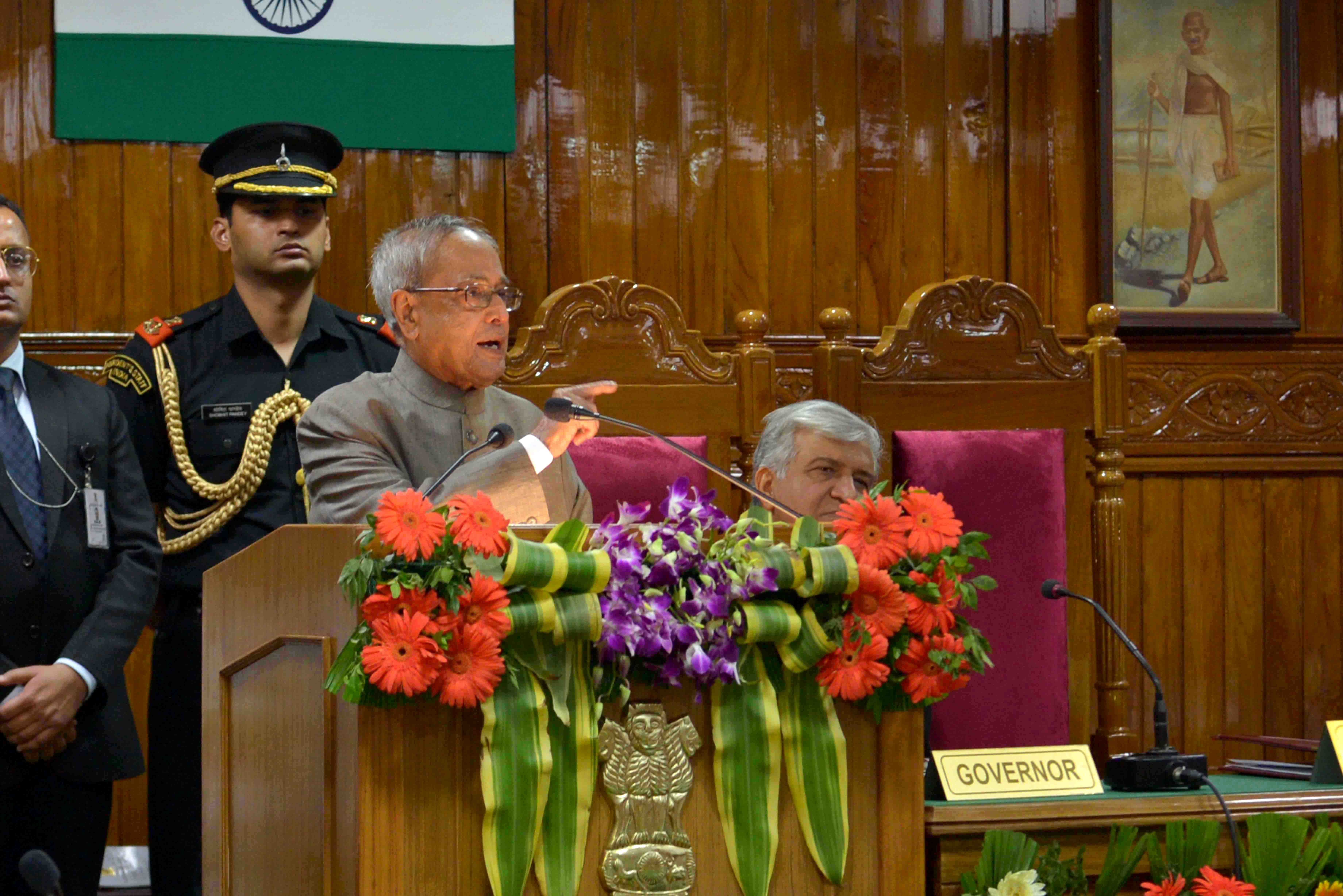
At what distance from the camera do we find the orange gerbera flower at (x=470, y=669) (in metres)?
1.41

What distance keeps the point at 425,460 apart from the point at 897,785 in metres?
0.81

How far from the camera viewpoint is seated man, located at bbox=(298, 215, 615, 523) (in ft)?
6.48

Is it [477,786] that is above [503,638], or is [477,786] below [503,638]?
below

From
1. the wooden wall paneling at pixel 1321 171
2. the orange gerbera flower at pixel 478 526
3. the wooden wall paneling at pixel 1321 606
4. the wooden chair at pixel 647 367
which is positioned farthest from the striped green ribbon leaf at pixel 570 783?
the wooden wall paneling at pixel 1321 171

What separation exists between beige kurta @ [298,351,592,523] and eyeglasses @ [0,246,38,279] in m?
0.63

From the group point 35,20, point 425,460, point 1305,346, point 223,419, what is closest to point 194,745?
point 223,419

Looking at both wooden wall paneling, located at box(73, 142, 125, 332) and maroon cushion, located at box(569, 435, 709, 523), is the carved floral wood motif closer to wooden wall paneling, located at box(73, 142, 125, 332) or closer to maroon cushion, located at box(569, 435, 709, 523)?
maroon cushion, located at box(569, 435, 709, 523)

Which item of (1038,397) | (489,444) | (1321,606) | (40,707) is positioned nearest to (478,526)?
(489,444)

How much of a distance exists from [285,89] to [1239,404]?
2434 mm

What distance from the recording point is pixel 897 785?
165 cm

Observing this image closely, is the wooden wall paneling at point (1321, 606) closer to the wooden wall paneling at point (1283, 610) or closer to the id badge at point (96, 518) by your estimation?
the wooden wall paneling at point (1283, 610)

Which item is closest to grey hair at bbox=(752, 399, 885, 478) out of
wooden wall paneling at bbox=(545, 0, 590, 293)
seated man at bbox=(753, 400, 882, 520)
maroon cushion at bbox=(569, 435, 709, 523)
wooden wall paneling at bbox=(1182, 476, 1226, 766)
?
seated man at bbox=(753, 400, 882, 520)

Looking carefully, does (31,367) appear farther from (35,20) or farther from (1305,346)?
(1305,346)

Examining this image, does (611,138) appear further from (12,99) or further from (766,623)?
(766,623)
